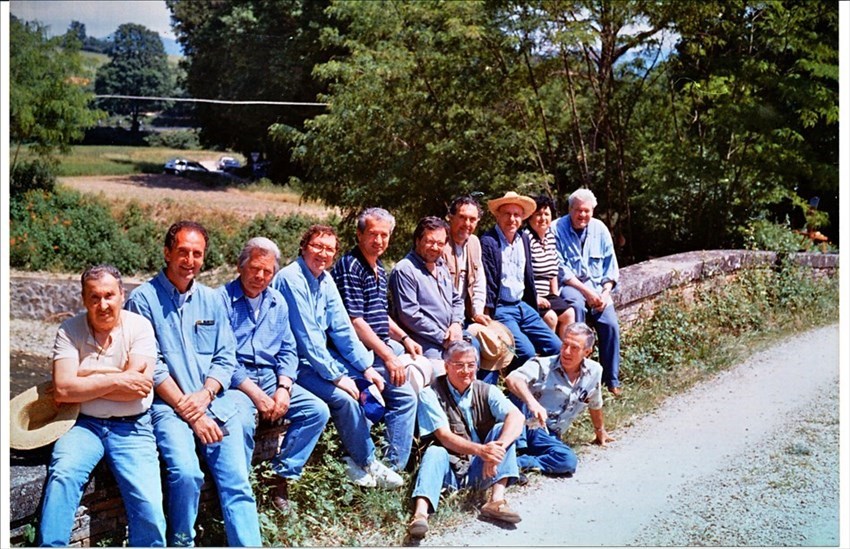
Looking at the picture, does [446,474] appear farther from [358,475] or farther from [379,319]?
[379,319]

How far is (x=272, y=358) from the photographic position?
453 cm

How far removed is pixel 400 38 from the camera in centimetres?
1408

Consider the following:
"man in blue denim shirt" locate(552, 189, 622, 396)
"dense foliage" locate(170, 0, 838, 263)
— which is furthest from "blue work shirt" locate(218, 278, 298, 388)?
"dense foliage" locate(170, 0, 838, 263)

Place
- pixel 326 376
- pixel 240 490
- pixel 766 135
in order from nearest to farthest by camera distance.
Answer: pixel 240 490
pixel 326 376
pixel 766 135

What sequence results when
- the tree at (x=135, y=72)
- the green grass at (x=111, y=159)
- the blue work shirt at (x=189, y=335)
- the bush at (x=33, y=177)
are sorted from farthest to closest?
the green grass at (x=111, y=159)
the bush at (x=33, y=177)
the tree at (x=135, y=72)
the blue work shirt at (x=189, y=335)

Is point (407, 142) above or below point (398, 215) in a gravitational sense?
above

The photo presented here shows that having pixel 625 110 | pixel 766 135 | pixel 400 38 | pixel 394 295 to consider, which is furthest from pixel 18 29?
pixel 394 295

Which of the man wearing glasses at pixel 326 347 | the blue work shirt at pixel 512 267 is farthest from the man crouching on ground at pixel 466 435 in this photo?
the blue work shirt at pixel 512 267

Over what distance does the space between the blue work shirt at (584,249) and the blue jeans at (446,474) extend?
2.06 m

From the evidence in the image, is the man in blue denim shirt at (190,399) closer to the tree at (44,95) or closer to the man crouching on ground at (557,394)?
the man crouching on ground at (557,394)

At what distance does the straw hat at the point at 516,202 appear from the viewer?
6.05m

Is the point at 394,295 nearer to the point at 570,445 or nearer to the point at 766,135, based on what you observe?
the point at 570,445

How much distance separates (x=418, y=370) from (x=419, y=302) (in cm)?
49

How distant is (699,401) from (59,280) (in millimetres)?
12945
